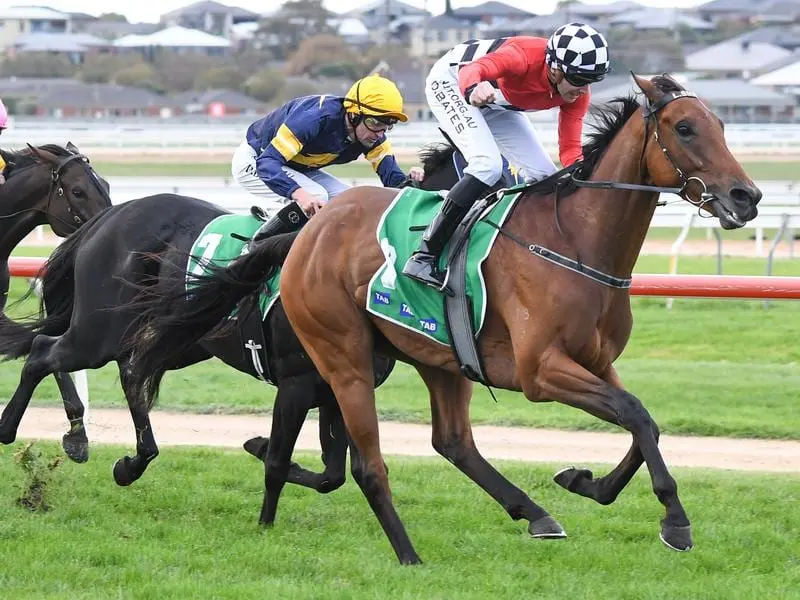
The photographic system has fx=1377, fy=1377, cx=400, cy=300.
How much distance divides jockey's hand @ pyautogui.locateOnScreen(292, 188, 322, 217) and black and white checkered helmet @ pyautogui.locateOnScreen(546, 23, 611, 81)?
1325mm

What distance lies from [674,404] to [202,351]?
3230mm

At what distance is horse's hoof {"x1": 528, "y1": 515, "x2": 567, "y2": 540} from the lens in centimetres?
505

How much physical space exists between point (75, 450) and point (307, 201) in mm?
1893

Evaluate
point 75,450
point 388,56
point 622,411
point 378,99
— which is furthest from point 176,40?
point 622,411

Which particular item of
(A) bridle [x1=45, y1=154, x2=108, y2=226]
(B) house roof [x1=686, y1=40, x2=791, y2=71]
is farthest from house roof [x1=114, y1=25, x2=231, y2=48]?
(A) bridle [x1=45, y1=154, x2=108, y2=226]

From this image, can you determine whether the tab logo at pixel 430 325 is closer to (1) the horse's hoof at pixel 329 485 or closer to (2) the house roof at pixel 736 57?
(1) the horse's hoof at pixel 329 485

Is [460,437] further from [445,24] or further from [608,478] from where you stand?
[445,24]

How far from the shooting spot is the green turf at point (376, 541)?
4.61 meters

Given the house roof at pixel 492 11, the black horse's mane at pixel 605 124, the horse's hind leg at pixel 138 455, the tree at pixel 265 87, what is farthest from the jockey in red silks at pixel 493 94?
the house roof at pixel 492 11

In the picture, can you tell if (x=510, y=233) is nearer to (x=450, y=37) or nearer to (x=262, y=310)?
(x=262, y=310)

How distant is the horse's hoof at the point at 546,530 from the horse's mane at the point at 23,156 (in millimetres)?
3898

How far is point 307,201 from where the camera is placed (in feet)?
19.3

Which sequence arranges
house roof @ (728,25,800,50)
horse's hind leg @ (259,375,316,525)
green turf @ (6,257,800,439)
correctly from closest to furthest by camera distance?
1. horse's hind leg @ (259,375,316,525)
2. green turf @ (6,257,800,439)
3. house roof @ (728,25,800,50)

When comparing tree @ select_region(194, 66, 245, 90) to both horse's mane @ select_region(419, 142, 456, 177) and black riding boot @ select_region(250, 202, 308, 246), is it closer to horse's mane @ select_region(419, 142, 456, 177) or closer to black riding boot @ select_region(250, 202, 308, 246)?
horse's mane @ select_region(419, 142, 456, 177)
